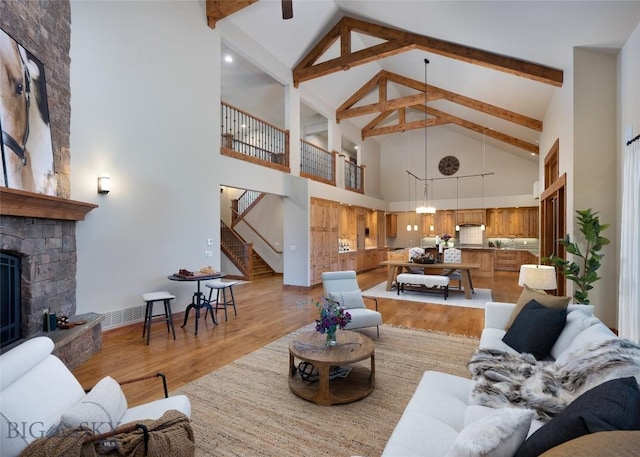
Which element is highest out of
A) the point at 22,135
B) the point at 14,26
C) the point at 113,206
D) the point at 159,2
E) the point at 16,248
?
the point at 159,2

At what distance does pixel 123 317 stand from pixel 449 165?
11.8 m

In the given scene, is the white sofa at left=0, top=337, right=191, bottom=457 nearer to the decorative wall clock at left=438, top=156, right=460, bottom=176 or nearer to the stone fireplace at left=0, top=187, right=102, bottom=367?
the stone fireplace at left=0, top=187, right=102, bottom=367

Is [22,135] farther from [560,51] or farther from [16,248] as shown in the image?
[560,51]

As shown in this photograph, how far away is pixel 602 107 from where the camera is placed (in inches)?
170

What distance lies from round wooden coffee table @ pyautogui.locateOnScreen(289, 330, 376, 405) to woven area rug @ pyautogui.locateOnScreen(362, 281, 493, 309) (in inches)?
148

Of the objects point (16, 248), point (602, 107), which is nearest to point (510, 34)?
point (602, 107)

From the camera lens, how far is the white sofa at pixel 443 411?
4.87 ft

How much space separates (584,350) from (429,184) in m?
11.4

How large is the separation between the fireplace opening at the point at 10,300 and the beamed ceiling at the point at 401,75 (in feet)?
16.8

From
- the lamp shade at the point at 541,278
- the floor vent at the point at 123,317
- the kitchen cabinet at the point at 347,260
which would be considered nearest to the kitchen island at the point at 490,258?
the kitchen cabinet at the point at 347,260

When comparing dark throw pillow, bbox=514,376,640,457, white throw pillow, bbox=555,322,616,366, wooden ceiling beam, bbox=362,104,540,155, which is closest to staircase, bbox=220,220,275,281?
wooden ceiling beam, bbox=362,104,540,155

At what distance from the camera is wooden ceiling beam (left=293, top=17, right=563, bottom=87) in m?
5.24

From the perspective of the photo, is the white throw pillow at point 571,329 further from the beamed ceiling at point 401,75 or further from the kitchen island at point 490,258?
the kitchen island at point 490,258

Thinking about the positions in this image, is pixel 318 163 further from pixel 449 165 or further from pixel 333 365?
pixel 333 365
